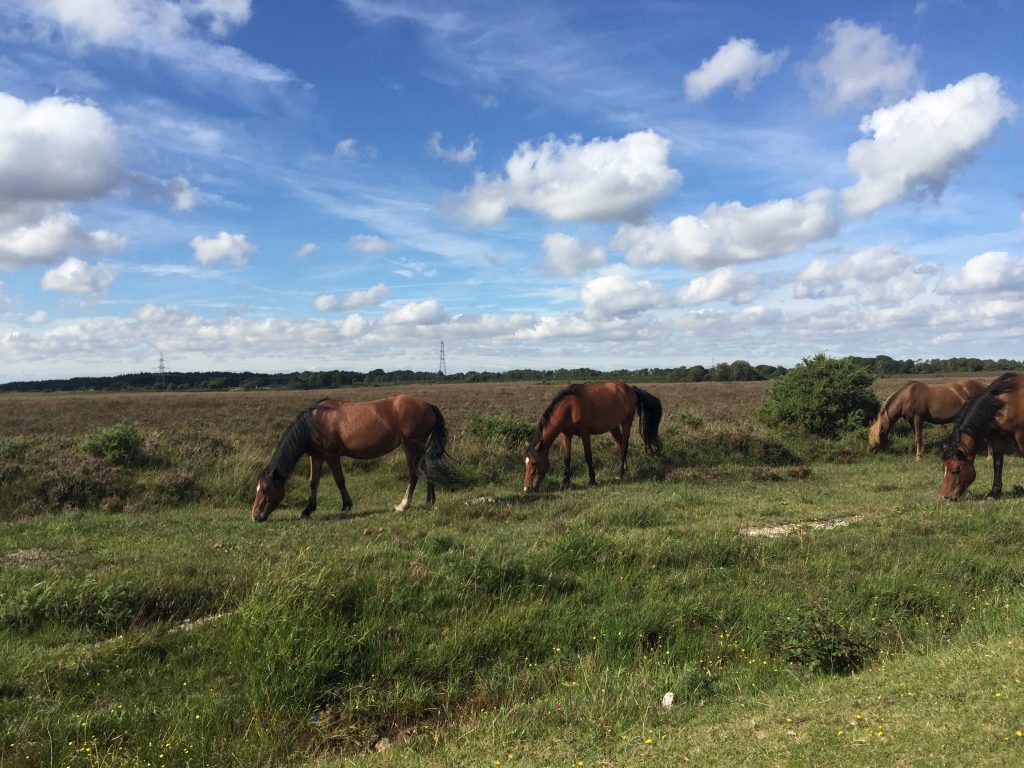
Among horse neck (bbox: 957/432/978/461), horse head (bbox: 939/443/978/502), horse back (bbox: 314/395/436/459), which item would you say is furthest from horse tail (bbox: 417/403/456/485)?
horse neck (bbox: 957/432/978/461)

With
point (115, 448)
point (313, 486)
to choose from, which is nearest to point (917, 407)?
point (313, 486)

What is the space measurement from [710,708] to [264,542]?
6.26 m

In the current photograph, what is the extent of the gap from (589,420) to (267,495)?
23.0 ft

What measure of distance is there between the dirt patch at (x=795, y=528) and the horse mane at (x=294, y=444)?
24.2 feet

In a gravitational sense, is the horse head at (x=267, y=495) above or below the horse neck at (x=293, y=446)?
below

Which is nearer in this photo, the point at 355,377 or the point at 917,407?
the point at 917,407

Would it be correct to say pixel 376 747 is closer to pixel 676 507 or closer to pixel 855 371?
pixel 676 507

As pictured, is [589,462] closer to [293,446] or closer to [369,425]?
[369,425]

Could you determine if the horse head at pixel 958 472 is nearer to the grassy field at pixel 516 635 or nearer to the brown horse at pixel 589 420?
the grassy field at pixel 516 635

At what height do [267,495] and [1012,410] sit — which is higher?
[1012,410]

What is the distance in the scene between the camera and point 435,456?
462 inches

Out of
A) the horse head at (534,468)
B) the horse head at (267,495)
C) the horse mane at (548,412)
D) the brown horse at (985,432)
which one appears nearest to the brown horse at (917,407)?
the brown horse at (985,432)

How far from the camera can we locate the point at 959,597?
6.79m

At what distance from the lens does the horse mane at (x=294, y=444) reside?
10.9 meters
